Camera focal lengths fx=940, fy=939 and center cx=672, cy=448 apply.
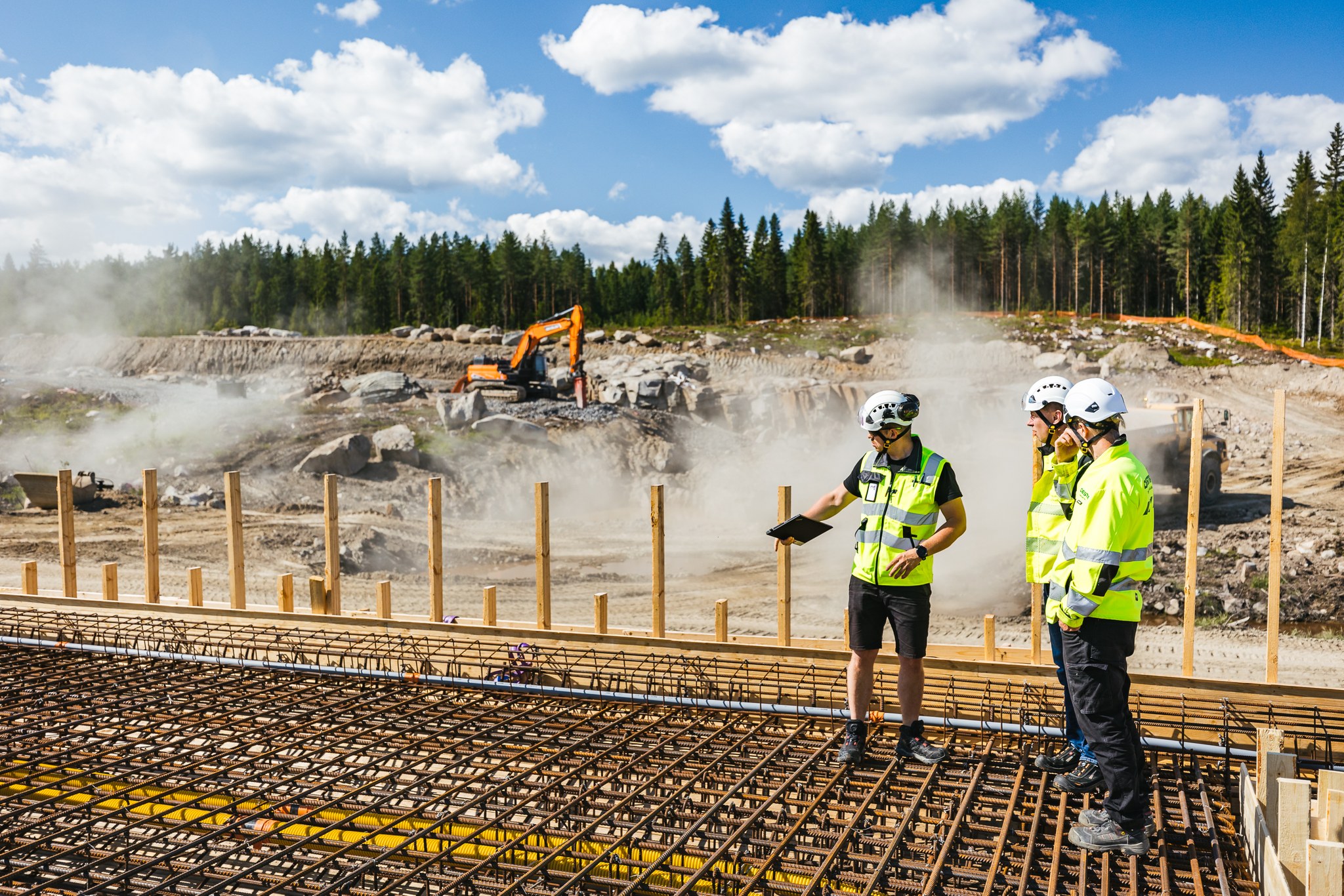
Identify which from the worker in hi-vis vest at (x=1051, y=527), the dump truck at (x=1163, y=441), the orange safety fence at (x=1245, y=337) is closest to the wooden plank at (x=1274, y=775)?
the worker in hi-vis vest at (x=1051, y=527)

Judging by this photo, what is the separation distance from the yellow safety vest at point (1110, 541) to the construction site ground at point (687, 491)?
8484mm

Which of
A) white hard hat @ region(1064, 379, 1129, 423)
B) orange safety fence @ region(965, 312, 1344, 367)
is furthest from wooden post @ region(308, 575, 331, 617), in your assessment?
orange safety fence @ region(965, 312, 1344, 367)

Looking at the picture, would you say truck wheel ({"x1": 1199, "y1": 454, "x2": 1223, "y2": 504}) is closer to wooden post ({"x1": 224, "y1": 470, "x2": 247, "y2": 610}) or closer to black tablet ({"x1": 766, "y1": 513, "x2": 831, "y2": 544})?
black tablet ({"x1": 766, "y1": 513, "x2": 831, "y2": 544})

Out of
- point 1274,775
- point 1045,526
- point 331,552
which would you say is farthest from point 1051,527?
point 331,552

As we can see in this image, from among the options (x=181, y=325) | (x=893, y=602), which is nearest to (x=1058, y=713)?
(x=893, y=602)

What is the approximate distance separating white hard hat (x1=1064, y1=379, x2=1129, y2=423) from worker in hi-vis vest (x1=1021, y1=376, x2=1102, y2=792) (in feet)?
1.33

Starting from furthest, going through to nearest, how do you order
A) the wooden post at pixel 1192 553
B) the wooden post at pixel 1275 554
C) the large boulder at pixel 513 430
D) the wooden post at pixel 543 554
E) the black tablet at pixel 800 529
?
the large boulder at pixel 513 430 < the wooden post at pixel 543 554 < the wooden post at pixel 1192 553 < the wooden post at pixel 1275 554 < the black tablet at pixel 800 529

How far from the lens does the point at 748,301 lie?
221ft

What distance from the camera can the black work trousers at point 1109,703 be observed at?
3.43 meters

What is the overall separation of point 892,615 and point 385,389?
30173 mm

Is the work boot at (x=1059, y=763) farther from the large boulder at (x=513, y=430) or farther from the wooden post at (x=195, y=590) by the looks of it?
the large boulder at (x=513, y=430)

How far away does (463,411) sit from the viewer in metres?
24.3

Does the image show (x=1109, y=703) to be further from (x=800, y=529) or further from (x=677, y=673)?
(x=677, y=673)

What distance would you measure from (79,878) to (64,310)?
69.0m
